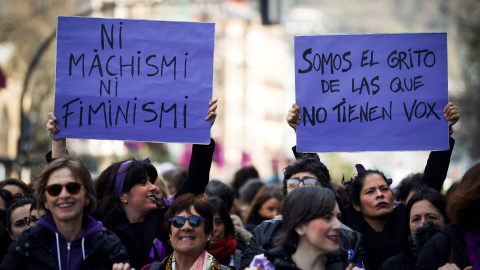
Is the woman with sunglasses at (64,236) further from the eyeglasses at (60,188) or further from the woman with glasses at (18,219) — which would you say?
the woman with glasses at (18,219)

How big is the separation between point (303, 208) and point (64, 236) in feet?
→ 4.27

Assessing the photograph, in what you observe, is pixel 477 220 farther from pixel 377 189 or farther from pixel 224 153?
pixel 224 153

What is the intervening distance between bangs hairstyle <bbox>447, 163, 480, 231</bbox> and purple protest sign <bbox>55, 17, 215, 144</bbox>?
74.5 inches

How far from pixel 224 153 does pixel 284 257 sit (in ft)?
271

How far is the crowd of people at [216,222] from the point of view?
5168 millimetres

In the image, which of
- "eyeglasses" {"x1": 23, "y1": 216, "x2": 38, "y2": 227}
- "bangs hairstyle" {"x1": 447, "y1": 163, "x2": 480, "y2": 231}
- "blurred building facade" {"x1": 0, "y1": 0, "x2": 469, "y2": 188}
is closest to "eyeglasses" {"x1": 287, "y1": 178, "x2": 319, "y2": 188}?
"bangs hairstyle" {"x1": 447, "y1": 163, "x2": 480, "y2": 231}

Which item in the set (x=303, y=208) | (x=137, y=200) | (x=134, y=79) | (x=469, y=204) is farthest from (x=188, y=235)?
(x=469, y=204)

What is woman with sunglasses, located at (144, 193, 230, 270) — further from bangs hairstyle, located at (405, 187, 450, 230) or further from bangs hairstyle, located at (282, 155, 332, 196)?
bangs hairstyle, located at (405, 187, 450, 230)

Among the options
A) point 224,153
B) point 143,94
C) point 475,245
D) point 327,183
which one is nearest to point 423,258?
point 475,245

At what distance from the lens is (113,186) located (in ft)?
21.1

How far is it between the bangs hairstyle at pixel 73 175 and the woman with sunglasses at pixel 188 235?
1.80 feet

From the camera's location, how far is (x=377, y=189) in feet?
22.5

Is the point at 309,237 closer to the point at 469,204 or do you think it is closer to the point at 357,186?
the point at 469,204

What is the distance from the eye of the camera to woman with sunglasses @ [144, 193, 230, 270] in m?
5.71
